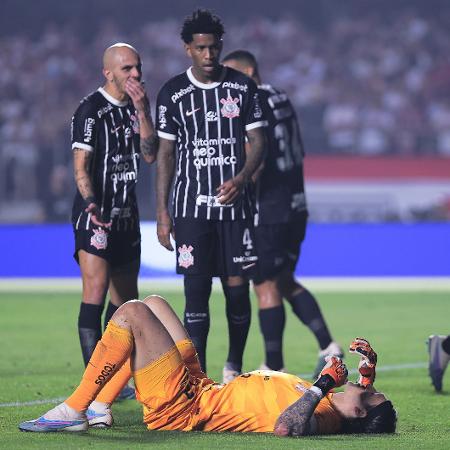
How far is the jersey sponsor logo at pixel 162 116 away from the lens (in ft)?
22.8

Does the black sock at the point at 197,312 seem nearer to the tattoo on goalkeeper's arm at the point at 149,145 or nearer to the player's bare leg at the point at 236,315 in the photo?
the player's bare leg at the point at 236,315

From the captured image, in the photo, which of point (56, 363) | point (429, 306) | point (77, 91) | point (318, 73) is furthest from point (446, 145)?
point (56, 363)

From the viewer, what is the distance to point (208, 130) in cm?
691

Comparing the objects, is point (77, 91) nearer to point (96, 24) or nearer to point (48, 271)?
point (96, 24)

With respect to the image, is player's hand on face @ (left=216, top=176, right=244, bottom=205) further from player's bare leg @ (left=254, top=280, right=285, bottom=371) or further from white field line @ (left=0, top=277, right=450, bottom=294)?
white field line @ (left=0, top=277, right=450, bottom=294)

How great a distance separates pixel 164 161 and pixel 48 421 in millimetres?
2118

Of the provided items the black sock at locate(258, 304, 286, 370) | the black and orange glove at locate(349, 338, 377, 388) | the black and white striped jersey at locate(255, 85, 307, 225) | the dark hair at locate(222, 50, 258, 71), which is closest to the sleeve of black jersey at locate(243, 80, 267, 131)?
the black and white striped jersey at locate(255, 85, 307, 225)

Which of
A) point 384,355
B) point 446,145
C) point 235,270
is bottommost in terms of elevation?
point 384,355

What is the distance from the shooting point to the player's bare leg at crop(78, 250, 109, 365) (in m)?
6.84

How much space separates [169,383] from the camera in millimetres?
5238

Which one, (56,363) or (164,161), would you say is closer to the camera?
(164,161)

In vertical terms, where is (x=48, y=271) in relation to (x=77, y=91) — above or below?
below

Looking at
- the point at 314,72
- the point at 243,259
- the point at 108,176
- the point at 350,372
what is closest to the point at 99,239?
the point at 108,176

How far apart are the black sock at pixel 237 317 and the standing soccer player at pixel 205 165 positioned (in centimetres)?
18
